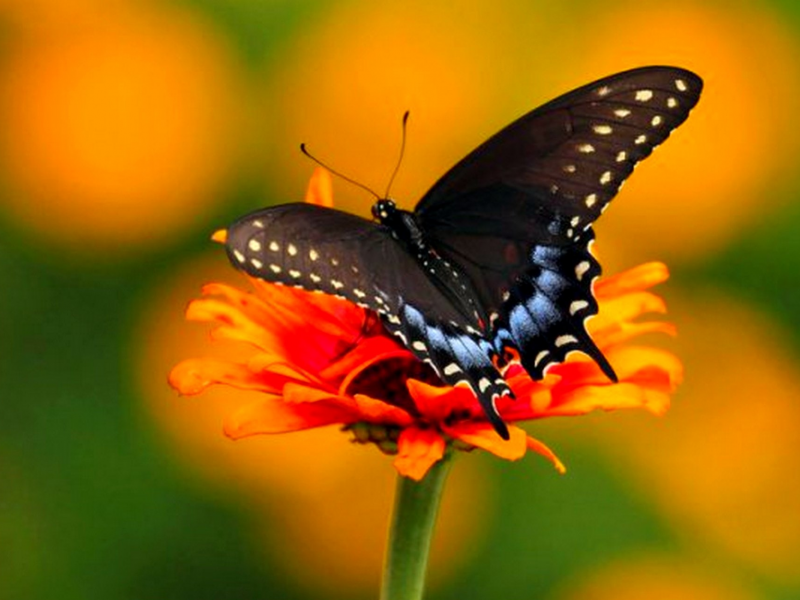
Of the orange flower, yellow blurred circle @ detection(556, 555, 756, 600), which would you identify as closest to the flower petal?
the orange flower

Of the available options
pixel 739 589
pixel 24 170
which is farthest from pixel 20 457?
pixel 739 589

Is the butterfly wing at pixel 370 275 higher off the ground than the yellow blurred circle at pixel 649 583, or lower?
higher

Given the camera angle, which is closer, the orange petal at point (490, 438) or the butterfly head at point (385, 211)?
the orange petal at point (490, 438)

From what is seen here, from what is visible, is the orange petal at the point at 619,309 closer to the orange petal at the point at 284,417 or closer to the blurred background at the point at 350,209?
the orange petal at the point at 284,417

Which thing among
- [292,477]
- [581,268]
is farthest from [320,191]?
[292,477]

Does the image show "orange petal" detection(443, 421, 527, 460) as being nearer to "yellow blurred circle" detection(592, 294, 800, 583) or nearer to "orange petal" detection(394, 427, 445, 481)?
"orange petal" detection(394, 427, 445, 481)

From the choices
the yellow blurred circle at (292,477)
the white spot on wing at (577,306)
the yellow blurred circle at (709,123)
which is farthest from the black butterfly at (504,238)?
the yellow blurred circle at (709,123)

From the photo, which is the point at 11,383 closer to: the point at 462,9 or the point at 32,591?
the point at 32,591
